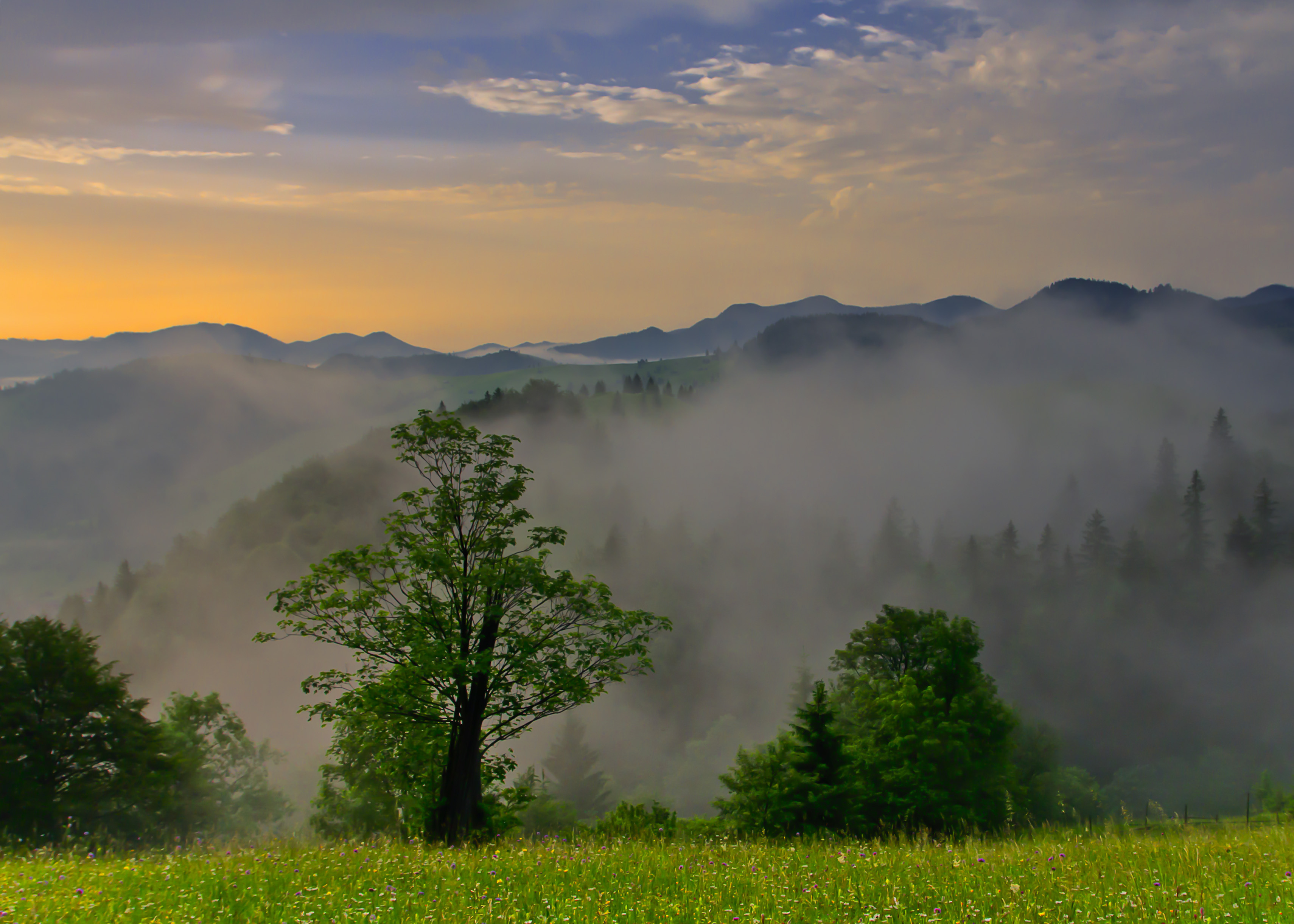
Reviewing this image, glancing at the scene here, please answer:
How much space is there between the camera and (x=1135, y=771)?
163 metres

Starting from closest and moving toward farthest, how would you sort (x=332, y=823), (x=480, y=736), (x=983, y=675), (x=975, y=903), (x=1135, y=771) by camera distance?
(x=975, y=903) < (x=480, y=736) < (x=983, y=675) < (x=332, y=823) < (x=1135, y=771)

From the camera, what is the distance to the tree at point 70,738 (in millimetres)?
45281

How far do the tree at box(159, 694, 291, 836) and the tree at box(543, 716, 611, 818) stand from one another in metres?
48.2

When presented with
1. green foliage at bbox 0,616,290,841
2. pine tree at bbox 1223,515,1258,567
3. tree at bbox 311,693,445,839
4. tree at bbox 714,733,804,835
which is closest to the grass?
tree at bbox 311,693,445,839

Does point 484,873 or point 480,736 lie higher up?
point 484,873

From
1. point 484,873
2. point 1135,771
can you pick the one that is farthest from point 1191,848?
point 1135,771

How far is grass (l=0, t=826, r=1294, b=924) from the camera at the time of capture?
7059mm

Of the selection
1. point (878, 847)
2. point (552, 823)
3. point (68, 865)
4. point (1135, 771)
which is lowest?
point (1135, 771)

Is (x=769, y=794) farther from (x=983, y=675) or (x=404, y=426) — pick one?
(x=404, y=426)

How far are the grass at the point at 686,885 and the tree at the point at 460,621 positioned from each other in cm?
1024

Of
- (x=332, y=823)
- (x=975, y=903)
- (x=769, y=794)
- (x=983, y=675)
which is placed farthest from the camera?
(x=332, y=823)

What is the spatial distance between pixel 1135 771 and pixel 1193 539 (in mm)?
64624

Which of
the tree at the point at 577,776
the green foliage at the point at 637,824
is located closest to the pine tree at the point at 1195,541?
the tree at the point at 577,776

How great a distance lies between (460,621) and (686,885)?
15262 mm
